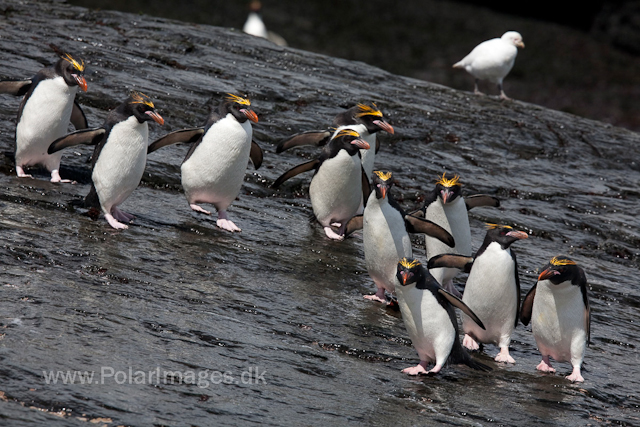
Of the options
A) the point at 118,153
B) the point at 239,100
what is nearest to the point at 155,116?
the point at 118,153

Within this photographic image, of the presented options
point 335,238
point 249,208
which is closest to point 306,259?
point 335,238

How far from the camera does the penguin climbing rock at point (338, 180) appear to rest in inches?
274

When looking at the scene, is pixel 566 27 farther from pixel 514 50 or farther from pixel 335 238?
pixel 335 238

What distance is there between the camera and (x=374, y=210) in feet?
19.3

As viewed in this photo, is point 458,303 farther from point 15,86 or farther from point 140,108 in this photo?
point 15,86

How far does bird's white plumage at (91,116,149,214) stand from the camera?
239 inches

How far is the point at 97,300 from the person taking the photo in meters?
4.66

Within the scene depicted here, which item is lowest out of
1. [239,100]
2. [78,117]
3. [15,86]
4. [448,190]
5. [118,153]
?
[118,153]

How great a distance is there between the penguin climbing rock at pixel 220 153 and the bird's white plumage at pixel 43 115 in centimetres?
89

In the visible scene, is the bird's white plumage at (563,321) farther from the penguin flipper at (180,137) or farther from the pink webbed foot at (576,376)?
the penguin flipper at (180,137)

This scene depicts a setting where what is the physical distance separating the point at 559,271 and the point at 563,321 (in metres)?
0.39

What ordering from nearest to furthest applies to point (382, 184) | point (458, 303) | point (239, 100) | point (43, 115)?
point (458, 303), point (382, 184), point (239, 100), point (43, 115)

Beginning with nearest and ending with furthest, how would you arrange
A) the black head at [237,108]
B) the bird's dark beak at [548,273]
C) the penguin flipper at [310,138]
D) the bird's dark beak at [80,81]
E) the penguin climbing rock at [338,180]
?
the bird's dark beak at [548,273]
the black head at [237,108]
the bird's dark beak at [80,81]
the penguin climbing rock at [338,180]
the penguin flipper at [310,138]

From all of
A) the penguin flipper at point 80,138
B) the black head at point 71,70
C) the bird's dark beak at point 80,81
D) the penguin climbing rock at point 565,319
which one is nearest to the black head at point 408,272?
the penguin climbing rock at point 565,319
